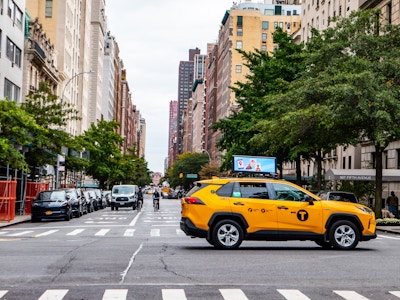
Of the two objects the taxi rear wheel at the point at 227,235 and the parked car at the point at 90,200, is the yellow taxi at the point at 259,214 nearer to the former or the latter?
the taxi rear wheel at the point at 227,235

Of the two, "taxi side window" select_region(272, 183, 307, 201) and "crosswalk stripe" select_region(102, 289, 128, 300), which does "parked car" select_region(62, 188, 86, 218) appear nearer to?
"taxi side window" select_region(272, 183, 307, 201)

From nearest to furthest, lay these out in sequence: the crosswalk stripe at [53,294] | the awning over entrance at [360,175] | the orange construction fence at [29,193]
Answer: the crosswalk stripe at [53,294] → the awning over entrance at [360,175] → the orange construction fence at [29,193]

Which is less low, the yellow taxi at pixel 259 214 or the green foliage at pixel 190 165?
the green foliage at pixel 190 165

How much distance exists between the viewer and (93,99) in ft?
389

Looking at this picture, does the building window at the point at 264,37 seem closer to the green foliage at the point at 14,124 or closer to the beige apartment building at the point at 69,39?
the beige apartment building at the point at 69,39

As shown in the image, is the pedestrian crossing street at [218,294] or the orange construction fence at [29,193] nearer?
the pedestrian crossing street at [218,294]

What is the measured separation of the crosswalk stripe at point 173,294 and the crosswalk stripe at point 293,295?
1.47 m

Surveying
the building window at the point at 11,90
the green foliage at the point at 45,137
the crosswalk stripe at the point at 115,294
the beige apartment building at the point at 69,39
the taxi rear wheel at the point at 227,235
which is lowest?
the crosswalk stripe at the point at 115,294

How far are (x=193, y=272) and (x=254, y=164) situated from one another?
2613cm

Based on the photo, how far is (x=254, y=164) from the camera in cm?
3809

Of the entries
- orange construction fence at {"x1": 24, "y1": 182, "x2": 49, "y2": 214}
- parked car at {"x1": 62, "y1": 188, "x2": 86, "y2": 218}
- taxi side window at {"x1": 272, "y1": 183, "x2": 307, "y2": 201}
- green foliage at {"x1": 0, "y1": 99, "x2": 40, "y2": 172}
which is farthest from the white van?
taxi side window at {"x1": 272, "y1": 183, "x2": 307, "y2": 201}

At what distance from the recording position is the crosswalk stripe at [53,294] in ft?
30.5

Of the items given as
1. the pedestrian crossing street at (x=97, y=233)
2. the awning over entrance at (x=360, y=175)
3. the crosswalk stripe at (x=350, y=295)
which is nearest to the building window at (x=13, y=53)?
the awning over entrance at (x=360, y=175)

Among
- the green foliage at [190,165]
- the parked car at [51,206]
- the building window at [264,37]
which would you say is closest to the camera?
the parked car at [51,206]
